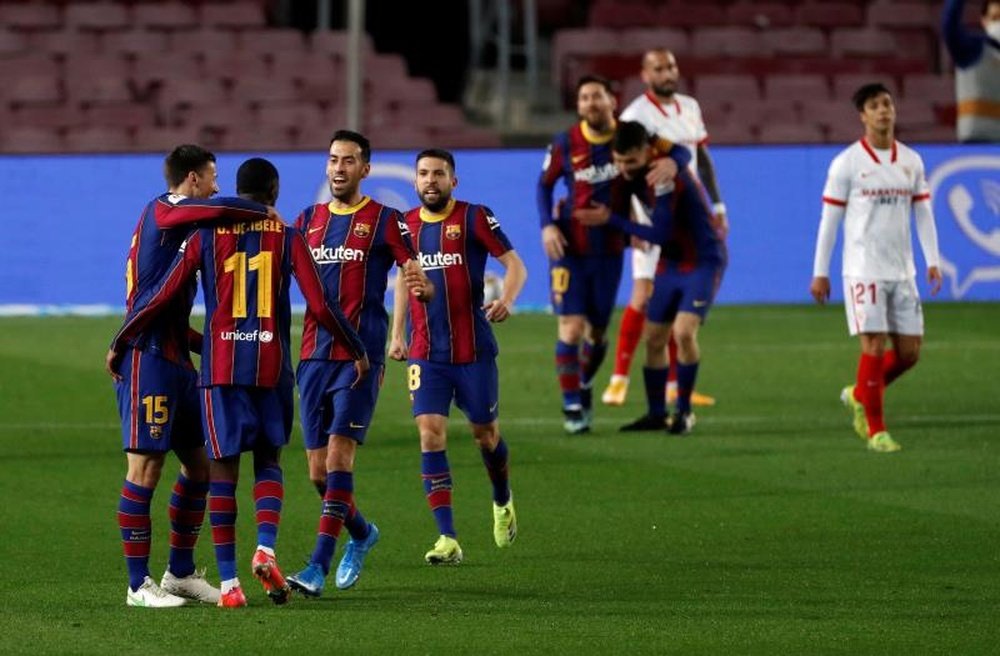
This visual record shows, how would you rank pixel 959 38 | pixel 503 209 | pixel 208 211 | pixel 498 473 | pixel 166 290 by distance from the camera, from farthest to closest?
pixel 503 209 → pixel 498 473 → pixel 166 290 → pixel 208 211 → pixel 959 38

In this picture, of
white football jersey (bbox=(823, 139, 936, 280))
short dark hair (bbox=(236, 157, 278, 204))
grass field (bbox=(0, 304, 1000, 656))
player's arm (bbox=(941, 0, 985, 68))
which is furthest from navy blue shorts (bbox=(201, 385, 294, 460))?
white football jersey (bbox=(823, 139, 936, 280))

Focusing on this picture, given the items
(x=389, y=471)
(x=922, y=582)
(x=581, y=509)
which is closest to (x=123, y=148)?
(x=389, y=471)

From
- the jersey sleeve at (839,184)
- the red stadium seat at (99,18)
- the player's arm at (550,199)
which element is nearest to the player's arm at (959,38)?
the jersey sleeve at (839,184)

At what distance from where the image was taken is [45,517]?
1013 cm

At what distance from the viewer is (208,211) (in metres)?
7.73

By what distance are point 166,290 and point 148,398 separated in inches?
16.2

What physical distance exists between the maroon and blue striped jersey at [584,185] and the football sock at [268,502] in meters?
5.76

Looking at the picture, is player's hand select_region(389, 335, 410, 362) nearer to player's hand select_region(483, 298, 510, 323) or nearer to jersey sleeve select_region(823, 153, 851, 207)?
player's hand select_region(483, 298, 510, 323)

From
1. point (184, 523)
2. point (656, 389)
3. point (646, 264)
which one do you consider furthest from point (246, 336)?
point (646, 264)

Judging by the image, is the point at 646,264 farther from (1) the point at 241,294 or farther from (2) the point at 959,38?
(2) the point at 959,38

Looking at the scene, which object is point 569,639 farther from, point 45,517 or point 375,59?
point 375,59

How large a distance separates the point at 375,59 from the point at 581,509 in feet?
55.4

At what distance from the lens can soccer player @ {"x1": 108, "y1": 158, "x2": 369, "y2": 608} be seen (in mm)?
7773

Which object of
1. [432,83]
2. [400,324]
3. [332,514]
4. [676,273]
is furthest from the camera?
[432,83]
